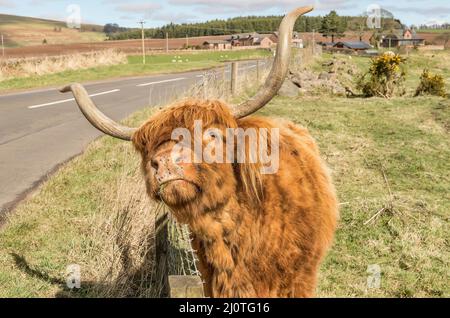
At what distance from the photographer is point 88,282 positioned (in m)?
4.68

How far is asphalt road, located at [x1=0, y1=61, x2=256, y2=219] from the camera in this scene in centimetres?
795

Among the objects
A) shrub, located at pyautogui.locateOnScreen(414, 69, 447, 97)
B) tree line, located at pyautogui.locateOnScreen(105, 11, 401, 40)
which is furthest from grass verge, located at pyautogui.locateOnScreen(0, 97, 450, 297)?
tree line, located at pyautogui.locateOnScreen(105, 11, 401, 40)

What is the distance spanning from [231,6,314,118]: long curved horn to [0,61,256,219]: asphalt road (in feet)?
15.1

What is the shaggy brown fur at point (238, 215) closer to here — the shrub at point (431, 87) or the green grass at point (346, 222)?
the green grass at point (346, 222)

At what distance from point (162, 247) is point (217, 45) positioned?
69759mm

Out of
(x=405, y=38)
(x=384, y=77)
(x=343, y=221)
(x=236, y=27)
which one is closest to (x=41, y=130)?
(x=343, y=221)

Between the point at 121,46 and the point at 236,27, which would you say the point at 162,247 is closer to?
the point at 121,46

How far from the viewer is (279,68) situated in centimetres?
279

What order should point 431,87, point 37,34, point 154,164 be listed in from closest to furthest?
point 154,164 → point 431,87 → point 37,34

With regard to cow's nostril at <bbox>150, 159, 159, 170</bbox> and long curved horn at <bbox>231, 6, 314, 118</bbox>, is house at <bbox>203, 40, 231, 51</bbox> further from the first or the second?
cow's nostril at <bbox>150, 159, 159, 170</bbox>
